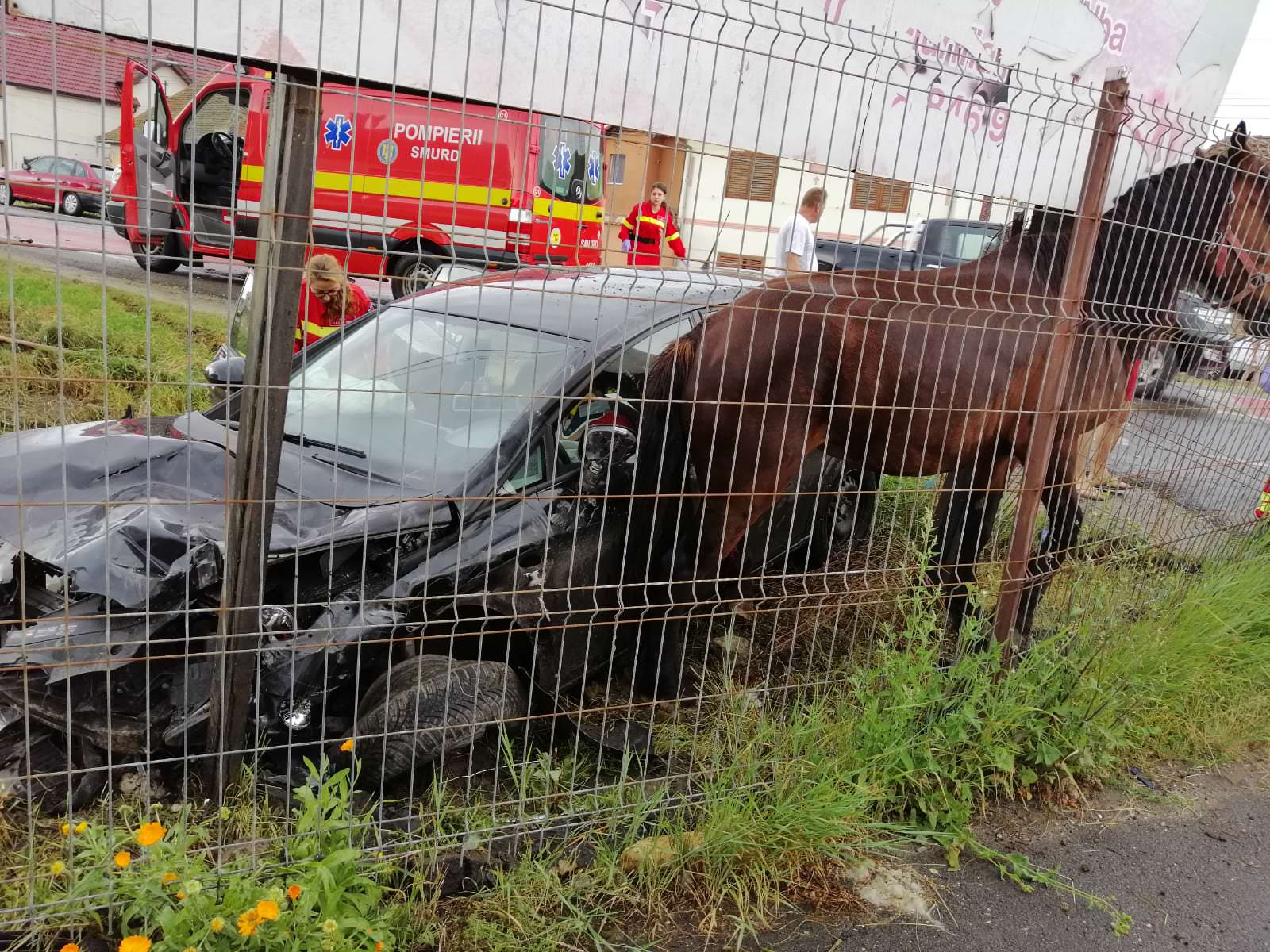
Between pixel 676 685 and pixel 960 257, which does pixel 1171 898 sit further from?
pixel 960 257

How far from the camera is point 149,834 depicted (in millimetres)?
1938

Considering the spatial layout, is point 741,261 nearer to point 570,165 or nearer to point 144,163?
point 570,165

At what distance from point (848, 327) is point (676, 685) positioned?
156 centimetres

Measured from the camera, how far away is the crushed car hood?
257cm

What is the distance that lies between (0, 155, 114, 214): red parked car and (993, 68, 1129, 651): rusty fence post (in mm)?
3088

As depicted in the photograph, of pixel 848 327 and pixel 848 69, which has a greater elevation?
pixel 848 69

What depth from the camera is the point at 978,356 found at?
145 inches

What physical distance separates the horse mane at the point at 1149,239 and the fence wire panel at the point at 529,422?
24mm

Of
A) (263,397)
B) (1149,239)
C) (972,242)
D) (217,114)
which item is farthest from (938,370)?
(217,114)

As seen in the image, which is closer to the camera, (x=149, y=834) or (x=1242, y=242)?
(x=149, y=834)

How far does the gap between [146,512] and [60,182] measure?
4.03 feet

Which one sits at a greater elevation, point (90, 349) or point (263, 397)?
point (263, 397)

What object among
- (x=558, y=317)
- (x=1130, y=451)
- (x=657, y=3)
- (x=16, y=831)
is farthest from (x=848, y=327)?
(x=16, y=831)

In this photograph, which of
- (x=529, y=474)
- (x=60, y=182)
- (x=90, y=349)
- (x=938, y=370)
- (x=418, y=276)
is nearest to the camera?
(x=60, y=182)
